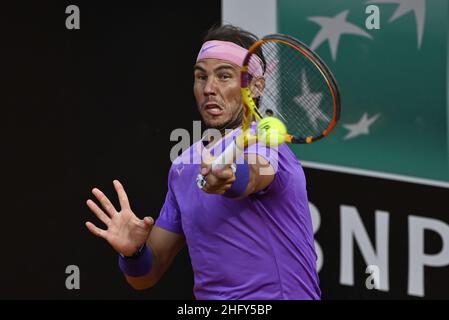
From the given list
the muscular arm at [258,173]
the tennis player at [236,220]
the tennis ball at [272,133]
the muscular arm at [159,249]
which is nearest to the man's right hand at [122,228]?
the tennis player at [236,220]

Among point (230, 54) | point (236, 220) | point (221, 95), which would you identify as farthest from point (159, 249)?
point (230, 54)

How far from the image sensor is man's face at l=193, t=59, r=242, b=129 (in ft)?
11.9

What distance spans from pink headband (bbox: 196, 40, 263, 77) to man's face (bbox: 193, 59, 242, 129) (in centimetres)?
2

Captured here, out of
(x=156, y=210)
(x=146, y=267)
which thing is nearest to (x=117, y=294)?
(x=156, y=210)

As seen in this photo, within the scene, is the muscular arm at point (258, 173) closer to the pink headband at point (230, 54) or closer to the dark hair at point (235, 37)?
the pink headband at point (230, 54)

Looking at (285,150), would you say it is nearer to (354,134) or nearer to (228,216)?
(228,216)

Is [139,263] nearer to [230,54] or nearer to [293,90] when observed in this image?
→ [230,54]

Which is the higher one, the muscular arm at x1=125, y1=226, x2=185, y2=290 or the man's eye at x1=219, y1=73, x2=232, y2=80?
the man's eye at x1=219, y1=73, x2=232, y2=80

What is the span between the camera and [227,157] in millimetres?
3035

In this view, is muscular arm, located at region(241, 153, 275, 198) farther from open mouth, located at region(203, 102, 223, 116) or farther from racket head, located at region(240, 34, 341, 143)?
open mouth, located at region(203, 102, 223, 116)

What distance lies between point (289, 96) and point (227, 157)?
115 cm

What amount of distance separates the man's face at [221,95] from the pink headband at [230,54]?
0.07 ft

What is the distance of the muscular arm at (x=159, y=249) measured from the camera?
3.83 meters

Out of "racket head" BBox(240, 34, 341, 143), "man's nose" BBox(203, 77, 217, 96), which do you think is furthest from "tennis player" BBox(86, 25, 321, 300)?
"racket head" BBox(240, 34, 341, 143)
